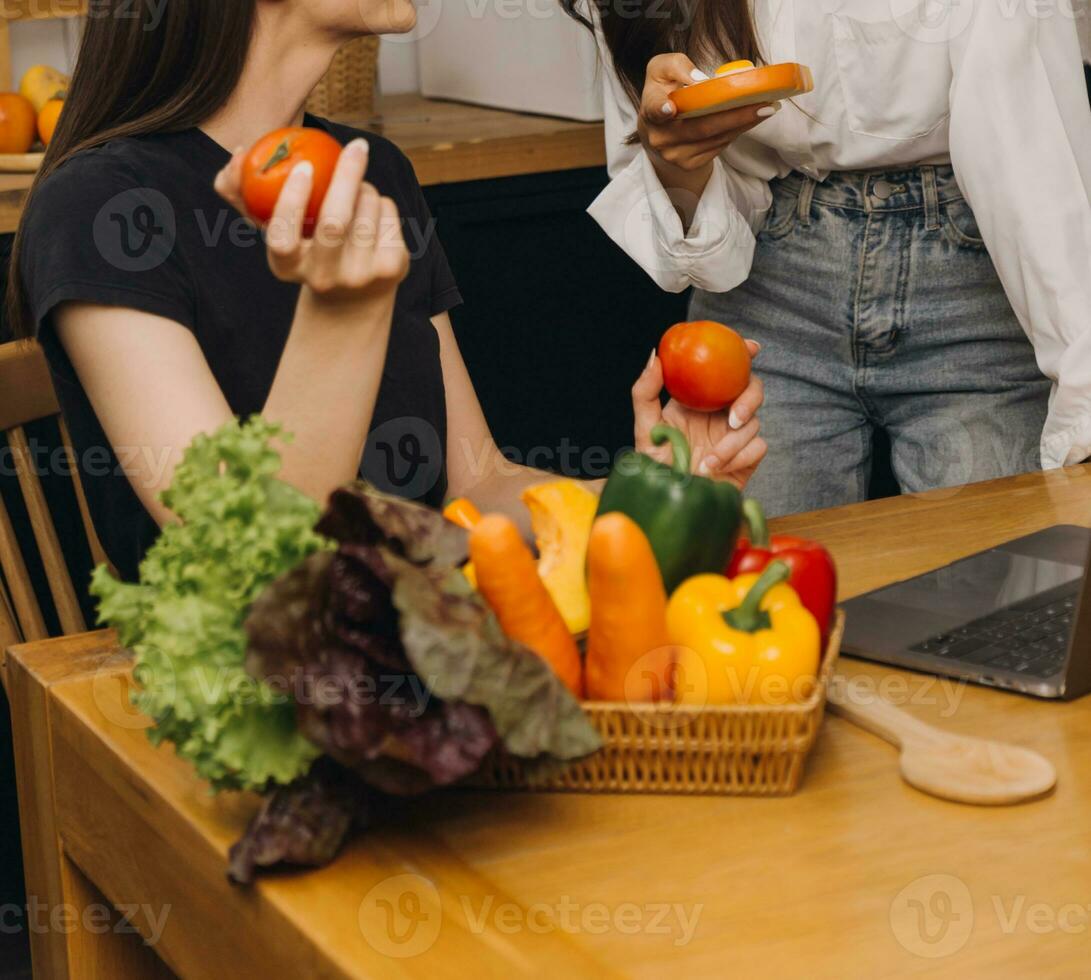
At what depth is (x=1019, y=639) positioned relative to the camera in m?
1.06

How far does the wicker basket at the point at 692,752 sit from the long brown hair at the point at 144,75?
2.47ft

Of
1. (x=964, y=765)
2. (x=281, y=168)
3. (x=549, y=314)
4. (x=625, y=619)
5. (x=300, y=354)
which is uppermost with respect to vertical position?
(x=281, y=168)

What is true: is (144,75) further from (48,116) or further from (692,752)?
(48,116)

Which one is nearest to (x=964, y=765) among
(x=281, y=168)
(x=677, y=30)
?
(x=281, y=168)

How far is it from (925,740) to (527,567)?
281 millimetres

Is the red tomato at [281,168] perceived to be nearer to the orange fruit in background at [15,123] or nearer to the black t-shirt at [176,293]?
the black t-shirt at [176,293]

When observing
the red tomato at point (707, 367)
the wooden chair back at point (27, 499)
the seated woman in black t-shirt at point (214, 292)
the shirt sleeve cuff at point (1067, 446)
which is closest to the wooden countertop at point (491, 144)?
the seated woman in black t-shirt at point (214, 292)

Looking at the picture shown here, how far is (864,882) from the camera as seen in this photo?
0.77 metres

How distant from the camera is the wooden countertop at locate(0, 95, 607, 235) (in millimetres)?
2406

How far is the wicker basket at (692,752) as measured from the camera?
0.83 meters

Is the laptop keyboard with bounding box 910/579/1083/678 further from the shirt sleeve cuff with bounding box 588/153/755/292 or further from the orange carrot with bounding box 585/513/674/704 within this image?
the shirt sleeve cuff with bounding box 588/153/755/292

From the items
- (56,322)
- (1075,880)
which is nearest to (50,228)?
(56,322)

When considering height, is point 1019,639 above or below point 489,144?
below

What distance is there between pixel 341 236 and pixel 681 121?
28.0 inches
